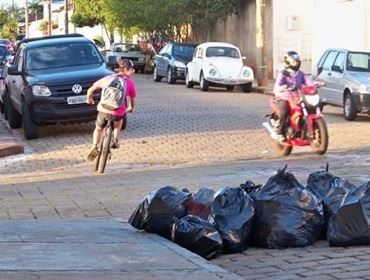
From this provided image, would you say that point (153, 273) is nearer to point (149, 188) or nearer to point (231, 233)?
point (231, 233)

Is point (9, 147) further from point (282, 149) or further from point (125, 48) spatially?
point (125, 48)

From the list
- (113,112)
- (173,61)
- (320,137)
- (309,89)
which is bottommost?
(320,137)

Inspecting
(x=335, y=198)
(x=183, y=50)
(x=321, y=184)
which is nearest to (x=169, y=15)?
(x=183, y=50)

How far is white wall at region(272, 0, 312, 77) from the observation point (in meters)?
35.5

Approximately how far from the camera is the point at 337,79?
832 inches

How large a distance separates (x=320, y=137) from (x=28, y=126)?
6575 mm

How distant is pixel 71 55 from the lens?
62.8ft

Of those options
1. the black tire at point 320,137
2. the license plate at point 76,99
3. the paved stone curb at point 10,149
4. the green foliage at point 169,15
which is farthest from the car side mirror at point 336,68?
the green foliage at point 169,15

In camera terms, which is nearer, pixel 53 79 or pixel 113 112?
pixel 113 112

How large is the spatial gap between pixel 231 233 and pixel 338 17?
23.3 metres

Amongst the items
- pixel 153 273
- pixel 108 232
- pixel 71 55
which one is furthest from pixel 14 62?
pixel 153 273

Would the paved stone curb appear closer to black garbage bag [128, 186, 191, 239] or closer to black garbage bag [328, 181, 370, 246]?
black garbage bag [128, 186, 191, 239]

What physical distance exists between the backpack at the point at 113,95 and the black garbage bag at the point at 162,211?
527 centimetres

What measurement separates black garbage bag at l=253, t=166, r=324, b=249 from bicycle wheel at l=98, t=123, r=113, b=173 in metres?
5.52
